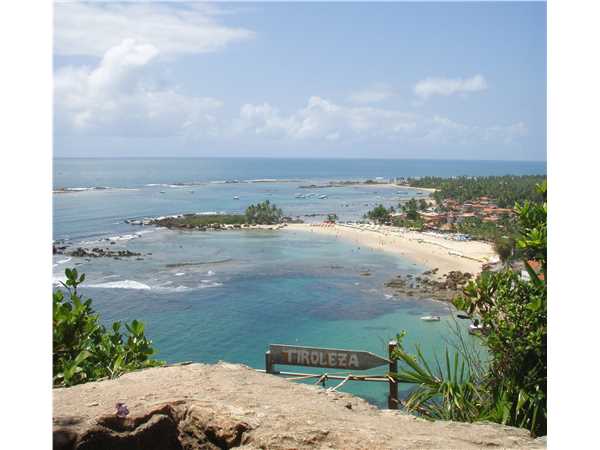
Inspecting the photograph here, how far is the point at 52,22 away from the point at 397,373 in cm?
251

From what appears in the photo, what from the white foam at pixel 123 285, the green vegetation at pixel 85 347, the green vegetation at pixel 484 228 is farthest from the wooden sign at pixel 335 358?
the green vegetation at pixel 484 228

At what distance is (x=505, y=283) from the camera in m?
3.14

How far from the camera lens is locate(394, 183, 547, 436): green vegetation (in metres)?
2.90

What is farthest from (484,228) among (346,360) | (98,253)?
(346,360)

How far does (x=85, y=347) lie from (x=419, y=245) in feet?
87.8

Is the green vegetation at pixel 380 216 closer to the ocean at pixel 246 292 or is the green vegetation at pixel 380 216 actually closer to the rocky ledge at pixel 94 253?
the ocean at pixel 246 292

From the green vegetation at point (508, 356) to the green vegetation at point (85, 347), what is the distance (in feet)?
5.81

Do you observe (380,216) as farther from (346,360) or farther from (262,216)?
(346,360)

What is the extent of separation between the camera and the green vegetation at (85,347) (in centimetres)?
343

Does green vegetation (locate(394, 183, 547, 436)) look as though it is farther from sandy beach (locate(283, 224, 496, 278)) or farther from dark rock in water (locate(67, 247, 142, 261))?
dark rock in water (locate(67, 247, 142, 261))

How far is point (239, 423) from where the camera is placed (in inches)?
92.1
